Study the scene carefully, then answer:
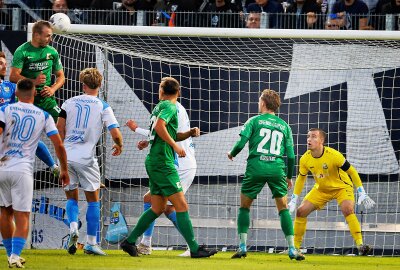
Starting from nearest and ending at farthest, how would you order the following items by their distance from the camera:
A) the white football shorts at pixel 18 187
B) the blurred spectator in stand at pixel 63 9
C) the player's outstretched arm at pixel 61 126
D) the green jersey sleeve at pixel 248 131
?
the white football shorts at pixel 18 187 < the player's outstretched arm at pixel 61 126 < the green jersey sleeve at pixel 248 131 < the blurred spectator in stand at pixel 63 9

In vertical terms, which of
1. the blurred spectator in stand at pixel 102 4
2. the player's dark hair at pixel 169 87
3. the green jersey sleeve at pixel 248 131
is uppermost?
the blurred spectator in stand at pixel 102 4

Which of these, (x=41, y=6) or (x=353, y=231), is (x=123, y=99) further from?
(x=353, y=231)

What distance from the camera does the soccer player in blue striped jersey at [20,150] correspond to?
10.5m

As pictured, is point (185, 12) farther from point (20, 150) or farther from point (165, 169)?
point (20, 150)

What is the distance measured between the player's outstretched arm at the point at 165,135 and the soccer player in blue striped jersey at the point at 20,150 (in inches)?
59.4

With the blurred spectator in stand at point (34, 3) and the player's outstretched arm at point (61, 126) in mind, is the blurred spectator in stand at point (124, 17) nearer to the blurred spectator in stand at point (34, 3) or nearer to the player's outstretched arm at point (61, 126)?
the blurred spectator in stand at point (34, 3)

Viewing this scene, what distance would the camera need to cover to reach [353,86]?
651 inches

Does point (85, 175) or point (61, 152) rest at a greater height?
point (61, 152)

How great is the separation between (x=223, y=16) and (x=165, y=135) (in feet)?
19.9

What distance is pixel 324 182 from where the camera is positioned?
1481 centimetres

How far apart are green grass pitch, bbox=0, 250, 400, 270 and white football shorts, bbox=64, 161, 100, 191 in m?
0.83

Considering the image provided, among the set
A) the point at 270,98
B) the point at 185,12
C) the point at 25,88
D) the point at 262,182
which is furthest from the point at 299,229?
the point at 25,88

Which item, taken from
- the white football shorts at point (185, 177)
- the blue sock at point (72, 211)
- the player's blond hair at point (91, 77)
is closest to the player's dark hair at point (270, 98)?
the white football shorts at point (185, 177)

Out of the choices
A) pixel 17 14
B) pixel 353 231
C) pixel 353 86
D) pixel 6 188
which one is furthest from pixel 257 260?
pixel 17 14
